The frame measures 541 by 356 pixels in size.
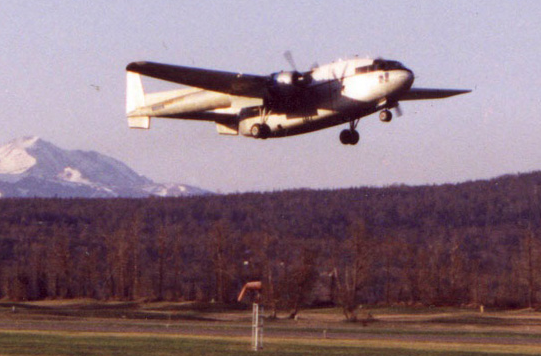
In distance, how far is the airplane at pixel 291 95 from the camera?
47.2 m

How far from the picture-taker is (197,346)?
2438 inches

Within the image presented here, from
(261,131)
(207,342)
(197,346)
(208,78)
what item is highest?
(208,78)

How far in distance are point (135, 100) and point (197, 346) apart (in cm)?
1495

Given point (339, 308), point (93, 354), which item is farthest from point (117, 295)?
point (93, 354)

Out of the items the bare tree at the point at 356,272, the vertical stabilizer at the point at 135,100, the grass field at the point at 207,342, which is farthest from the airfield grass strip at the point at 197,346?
the bare tree at the point at 356,272

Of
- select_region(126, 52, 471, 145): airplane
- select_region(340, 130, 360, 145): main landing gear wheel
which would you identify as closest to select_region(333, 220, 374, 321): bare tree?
select_region(126, 52, 471, 145): airplane

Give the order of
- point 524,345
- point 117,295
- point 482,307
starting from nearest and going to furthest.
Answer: point 524,345 < point 482,307 < point 117,295

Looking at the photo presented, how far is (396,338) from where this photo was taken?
74438 millimetres

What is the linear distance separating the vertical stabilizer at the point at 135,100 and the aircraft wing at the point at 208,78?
6008 mm

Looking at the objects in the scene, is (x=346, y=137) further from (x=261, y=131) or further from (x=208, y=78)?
(x=208, y=78)

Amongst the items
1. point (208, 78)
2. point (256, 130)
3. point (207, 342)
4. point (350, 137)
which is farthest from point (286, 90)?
point (207, 342)

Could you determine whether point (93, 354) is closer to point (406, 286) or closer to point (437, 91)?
point (437, 91)

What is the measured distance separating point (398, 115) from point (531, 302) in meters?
109

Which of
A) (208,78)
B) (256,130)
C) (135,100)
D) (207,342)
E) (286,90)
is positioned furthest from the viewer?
(207,342)
